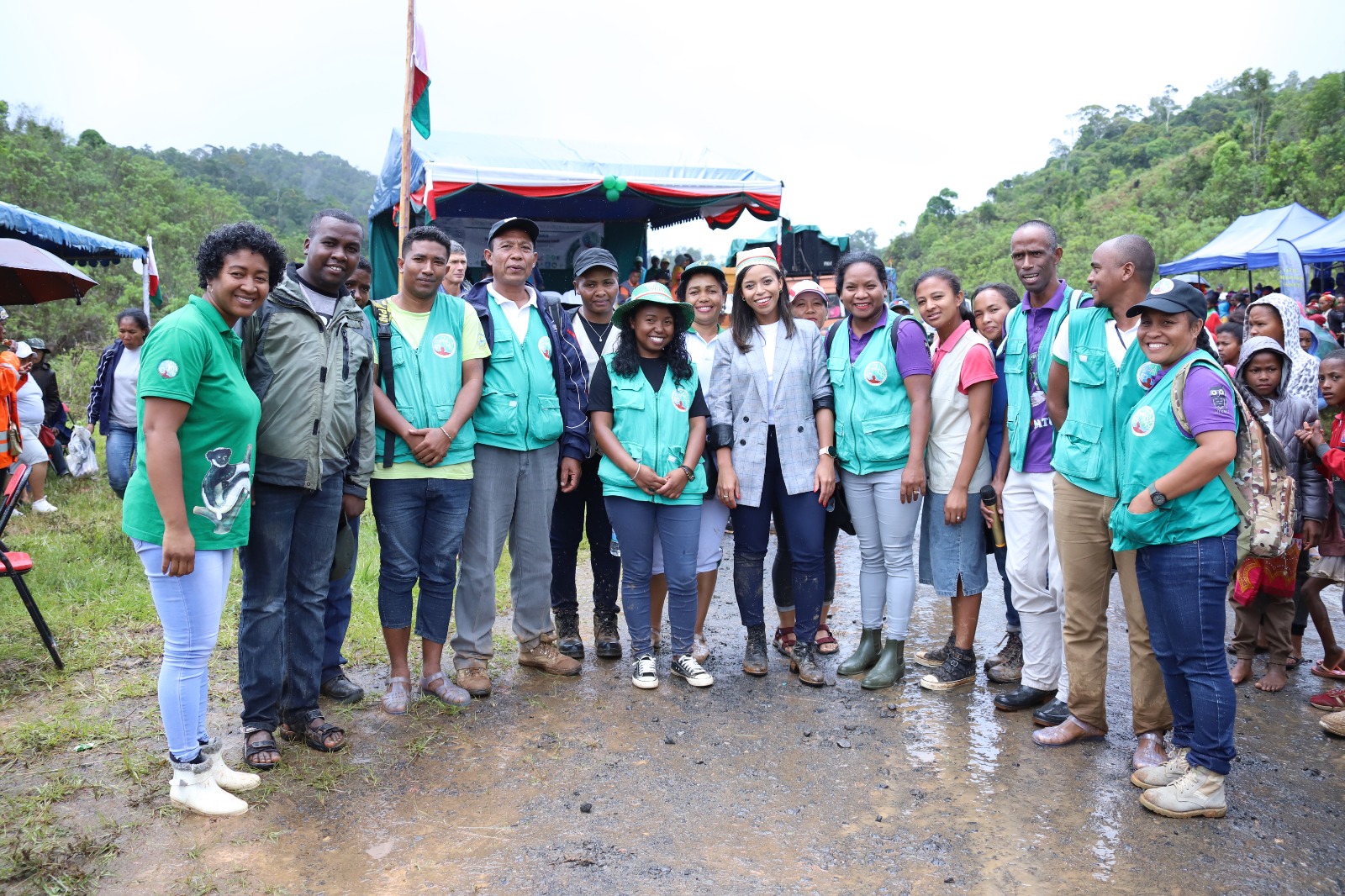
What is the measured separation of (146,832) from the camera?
8.95ft

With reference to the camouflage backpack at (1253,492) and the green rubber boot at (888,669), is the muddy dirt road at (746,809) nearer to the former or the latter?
the green rubber boot at (888,669)

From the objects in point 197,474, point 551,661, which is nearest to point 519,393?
point 551,661

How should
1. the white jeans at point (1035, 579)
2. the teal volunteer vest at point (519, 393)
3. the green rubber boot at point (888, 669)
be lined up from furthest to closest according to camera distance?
the green rubber boot at point (888, 669) → the teal volunteer vest at point (519, 393) → the white jeans at point (1035, 579)

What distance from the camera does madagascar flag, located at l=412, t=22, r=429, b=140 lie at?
7402mm

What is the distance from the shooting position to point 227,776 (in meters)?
2.99

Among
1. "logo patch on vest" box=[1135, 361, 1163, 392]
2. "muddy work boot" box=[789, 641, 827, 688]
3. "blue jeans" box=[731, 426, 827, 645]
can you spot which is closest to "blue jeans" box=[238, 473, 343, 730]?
"blue jeans" box=[731, 426, 827, 645]

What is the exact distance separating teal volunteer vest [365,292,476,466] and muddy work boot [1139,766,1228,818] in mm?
2946

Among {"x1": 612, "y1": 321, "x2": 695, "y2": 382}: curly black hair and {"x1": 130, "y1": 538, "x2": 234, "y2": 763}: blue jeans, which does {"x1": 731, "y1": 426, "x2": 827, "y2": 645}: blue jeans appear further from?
{"x1": 130, "y1": 538, "x2": 234, "y2": 763}: blue jeans

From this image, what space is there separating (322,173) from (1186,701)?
347 feet

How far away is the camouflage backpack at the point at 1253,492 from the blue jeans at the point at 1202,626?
0.22 ft

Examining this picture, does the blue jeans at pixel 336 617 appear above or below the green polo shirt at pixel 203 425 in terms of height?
below

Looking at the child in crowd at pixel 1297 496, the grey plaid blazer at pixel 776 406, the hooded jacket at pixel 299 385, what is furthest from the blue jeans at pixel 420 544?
the child in crowd at pixel 1297 496

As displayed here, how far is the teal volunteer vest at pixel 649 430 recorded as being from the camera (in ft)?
13.0

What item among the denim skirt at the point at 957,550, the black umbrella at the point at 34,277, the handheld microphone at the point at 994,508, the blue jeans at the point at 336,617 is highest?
the black umbrella at the point at 34,277
